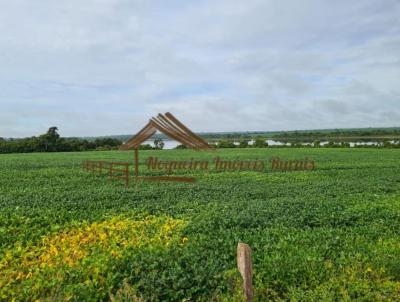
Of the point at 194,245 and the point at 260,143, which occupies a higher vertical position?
the point at 260,143

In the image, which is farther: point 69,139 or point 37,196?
point 69,139

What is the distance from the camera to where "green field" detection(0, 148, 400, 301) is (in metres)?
4.95

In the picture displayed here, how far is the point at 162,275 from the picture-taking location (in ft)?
17.1

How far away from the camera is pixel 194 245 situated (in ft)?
20.7

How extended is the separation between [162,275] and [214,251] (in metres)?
1.16

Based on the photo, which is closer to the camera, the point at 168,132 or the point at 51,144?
the point at 168,132

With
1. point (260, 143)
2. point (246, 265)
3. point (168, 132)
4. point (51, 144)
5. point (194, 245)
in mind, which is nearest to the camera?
point (246, 265)

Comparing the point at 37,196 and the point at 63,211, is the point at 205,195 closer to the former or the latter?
the point at 63,211

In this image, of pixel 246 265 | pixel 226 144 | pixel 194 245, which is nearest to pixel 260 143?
pixel 226 144

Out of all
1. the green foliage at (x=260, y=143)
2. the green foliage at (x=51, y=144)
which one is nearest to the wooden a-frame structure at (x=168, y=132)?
the green foliage at (x=51, y=144)

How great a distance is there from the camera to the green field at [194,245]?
4.95 metres

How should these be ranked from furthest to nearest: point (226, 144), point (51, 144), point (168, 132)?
point (226, 144) < point (51, 144) < point (168, 132)

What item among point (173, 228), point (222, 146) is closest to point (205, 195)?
point (173, 228)

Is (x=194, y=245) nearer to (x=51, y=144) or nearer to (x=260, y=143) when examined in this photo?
(x=51, y=144)
